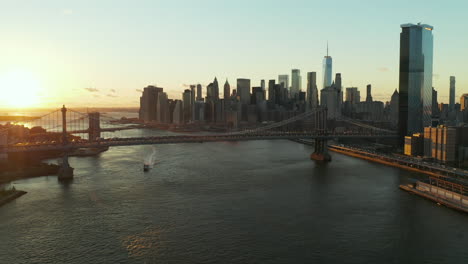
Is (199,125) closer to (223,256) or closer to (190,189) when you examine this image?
(190,189)

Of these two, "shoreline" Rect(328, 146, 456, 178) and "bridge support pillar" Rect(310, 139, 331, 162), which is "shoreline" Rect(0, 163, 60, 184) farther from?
"shoreline" Rect(328, 146, 456, 178)

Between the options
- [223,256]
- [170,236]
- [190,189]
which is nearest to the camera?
[223,256]

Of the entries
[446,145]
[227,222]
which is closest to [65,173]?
[227,222]

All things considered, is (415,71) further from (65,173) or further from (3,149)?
(3,149)

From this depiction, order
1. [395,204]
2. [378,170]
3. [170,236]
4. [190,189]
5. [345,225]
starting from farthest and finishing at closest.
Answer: [378,170] < [190,189] < [395,204] < [345,225] < [170,236]

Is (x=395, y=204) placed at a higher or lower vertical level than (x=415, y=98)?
lower

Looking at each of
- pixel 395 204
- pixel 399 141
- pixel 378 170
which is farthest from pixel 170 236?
pixel 399 141

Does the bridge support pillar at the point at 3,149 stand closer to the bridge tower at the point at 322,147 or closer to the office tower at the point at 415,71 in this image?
the bridge tower at the point at 322,147
